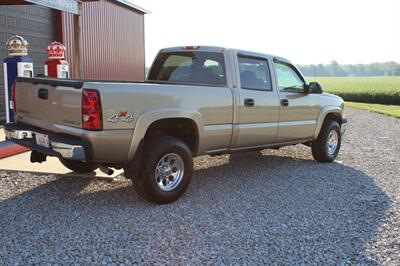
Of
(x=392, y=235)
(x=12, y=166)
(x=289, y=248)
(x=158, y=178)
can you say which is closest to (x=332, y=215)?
(x=392, y=235)

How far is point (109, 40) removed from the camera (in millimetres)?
17656

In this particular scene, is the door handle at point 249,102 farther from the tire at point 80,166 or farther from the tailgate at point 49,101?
the tailgate at point 49,101

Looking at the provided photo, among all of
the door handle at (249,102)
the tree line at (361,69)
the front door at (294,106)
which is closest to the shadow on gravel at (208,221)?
the front door at (294,106)

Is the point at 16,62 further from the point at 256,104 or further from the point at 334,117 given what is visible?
the point at 334,117

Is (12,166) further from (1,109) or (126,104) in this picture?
(1,109)

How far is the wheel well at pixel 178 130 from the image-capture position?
5360 millimetres

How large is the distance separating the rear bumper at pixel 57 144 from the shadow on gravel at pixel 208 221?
64 centimetres

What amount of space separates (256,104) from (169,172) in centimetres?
169

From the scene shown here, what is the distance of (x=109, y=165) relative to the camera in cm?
520

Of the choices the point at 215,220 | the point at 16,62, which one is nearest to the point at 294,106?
the point at 215,220

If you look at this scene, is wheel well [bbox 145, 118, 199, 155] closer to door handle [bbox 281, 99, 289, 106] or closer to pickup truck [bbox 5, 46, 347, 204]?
pickup truck [bbox 5, 46, 347, 204]

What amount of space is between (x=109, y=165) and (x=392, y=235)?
10.1 ft

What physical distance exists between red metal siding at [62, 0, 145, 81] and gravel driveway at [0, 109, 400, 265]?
29.6 feet

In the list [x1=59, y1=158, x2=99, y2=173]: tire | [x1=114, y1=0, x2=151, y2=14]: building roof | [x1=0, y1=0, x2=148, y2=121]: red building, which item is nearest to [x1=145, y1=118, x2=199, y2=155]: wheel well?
[x1=59, y1=158, x2=99, y2=173]: tire
